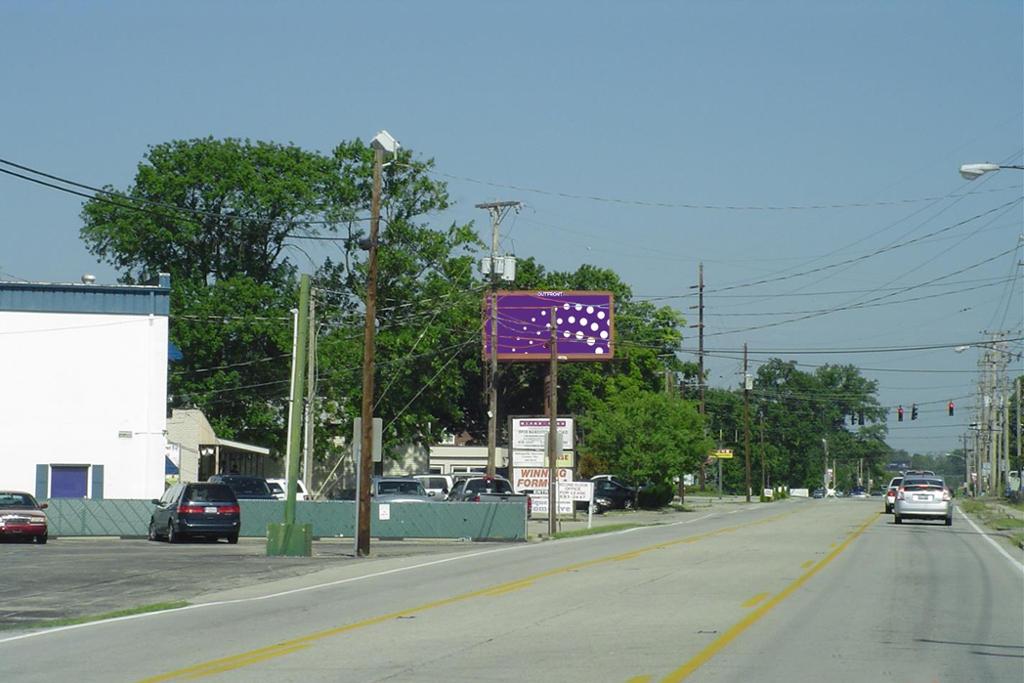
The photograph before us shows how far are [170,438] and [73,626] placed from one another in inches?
1708

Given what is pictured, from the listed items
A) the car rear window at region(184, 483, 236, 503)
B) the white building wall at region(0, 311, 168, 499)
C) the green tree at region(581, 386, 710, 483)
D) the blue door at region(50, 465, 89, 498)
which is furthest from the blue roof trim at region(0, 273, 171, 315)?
the green tree at region(581, 386, 710, 483)

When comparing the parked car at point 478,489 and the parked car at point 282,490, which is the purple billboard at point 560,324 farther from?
the parked car at point 282,490

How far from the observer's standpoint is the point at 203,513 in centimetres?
3603

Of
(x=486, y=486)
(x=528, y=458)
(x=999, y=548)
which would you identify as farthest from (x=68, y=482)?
(x=999, y=548)

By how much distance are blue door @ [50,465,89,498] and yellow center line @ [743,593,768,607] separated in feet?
102

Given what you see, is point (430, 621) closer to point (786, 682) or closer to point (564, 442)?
point (786, 682)

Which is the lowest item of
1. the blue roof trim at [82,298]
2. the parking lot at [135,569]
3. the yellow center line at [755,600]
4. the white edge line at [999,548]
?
the parking lot at [135,569]

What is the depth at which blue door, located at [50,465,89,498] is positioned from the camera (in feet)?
147

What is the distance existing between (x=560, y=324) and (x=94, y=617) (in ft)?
166

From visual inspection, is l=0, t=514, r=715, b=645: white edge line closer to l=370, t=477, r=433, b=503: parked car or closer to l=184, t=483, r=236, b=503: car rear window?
l=370, t=477, r=433, b=503: parked car

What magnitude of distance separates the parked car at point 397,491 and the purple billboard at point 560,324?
26275 mm

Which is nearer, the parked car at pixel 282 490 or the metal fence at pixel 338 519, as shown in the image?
the metal fence at pixel 338 519

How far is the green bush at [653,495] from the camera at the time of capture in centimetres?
6725

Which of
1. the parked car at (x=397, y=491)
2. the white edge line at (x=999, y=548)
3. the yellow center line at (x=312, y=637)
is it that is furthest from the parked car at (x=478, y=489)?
the yellow center line at (x=312, y=637)
